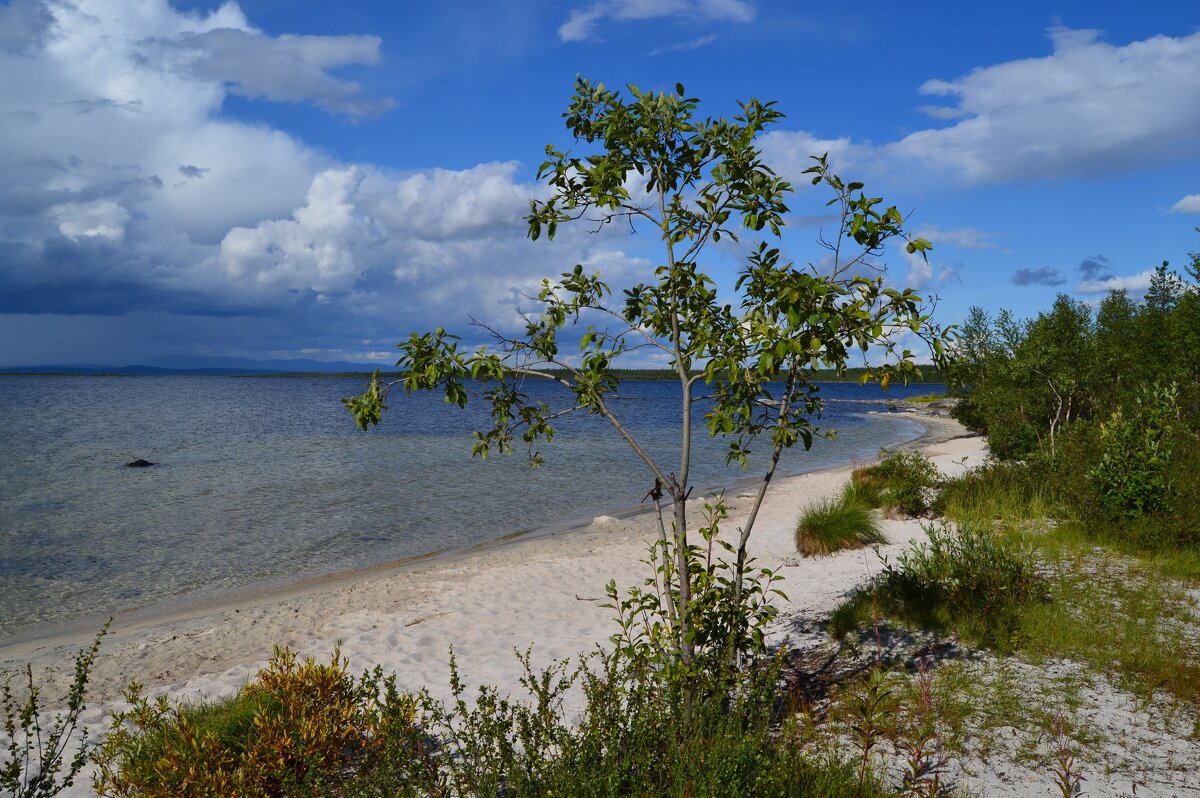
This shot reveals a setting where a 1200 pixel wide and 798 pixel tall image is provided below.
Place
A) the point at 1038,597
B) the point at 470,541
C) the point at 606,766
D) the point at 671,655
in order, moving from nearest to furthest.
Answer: the point at 606,766 < the point at 671,655 < the point at 1038,597 < the point at 470,541

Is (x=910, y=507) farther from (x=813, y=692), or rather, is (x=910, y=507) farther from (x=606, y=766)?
(x=606, y=766)

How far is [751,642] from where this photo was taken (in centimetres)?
536

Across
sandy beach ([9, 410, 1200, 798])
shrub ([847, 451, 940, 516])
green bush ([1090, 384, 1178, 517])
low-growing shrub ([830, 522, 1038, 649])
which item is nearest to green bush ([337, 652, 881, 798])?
sandy beach ([9, 410, 1200, 798])

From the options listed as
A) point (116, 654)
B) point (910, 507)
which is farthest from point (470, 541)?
point (910, 507)

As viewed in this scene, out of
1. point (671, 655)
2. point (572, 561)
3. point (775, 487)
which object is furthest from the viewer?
point (775, 487)

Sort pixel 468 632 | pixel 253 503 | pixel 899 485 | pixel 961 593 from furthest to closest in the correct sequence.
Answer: pixel 253 503
pixel 899 485
pixel 468 632
pixel 961 593

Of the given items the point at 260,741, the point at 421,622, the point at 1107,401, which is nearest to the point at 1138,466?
the point at 421,622

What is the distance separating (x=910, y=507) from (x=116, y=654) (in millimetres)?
14533

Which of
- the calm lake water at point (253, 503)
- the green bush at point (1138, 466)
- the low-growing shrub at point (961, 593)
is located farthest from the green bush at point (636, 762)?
the green bush at point (1138, 466)

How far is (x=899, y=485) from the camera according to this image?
56.4 ft

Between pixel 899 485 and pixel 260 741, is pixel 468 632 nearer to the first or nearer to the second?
pixel 260 741

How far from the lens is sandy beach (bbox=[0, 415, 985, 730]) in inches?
345

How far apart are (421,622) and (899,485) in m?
11.9

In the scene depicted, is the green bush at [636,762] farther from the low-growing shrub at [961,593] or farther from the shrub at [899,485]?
the shrub at [899,485]
